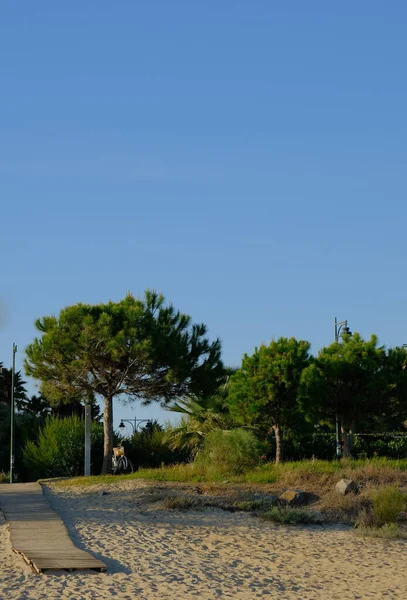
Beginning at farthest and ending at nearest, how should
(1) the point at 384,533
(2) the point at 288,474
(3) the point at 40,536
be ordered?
1. (2) the point at 288,474
2. (1) the point at 384,533
3. (3) the point at 40,536

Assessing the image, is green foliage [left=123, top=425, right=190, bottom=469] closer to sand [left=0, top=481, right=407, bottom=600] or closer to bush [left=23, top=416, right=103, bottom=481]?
bush [left=23, top=416, right=103, bottom=481]

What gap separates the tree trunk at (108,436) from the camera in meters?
31.5

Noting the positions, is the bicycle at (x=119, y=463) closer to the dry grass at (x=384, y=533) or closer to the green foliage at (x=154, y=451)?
the green foliage at (x=154, y=451)

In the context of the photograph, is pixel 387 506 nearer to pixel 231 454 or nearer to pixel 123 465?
pixel 231 454

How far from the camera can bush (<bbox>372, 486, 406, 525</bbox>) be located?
1975cm

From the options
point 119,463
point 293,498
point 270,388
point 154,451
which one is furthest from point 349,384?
point 293,498

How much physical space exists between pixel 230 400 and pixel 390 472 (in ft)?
28.8

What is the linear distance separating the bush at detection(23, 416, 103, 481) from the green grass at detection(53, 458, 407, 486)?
476 centimetres

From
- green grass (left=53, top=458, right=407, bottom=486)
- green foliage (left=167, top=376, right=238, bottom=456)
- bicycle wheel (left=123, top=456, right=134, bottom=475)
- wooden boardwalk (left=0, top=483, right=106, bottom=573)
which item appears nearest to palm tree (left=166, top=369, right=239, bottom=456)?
green foliage (left=167, top=376, right=238, bottom=456)

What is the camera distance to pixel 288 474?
24.2 metres

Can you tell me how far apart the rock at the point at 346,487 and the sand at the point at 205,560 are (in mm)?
2335

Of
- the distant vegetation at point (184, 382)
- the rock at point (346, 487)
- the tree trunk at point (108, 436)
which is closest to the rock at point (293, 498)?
the rock at point (346, 487)

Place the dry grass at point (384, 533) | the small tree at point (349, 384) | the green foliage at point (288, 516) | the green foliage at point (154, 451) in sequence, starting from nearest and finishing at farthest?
the dry grass at point (384, 533), the green foliage at point (288, 516), the small tree at point (349, 384), the green foliage at point (154, 451)

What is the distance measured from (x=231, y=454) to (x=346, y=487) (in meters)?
5.17
